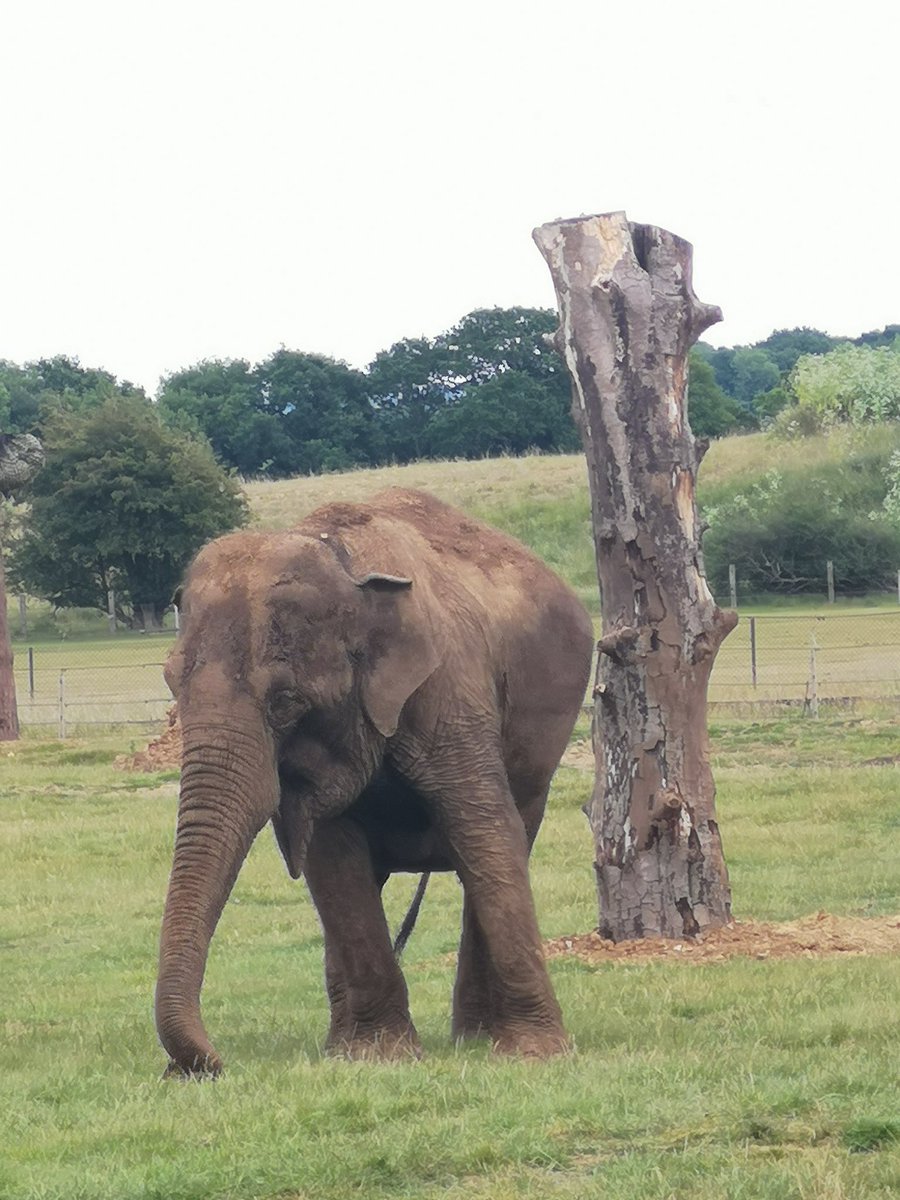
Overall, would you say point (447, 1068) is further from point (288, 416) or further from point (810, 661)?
point (288, 416)

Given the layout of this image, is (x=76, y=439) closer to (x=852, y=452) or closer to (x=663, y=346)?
(x=852, y=452)

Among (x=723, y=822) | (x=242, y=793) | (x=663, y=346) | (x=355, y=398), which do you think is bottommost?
(x=723, y=822)

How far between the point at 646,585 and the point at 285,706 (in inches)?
212

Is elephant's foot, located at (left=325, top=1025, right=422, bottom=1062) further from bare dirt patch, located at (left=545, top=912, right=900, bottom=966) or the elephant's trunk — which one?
bare dirt patch, located at (left=545, top=912, right=900, bottom=966)

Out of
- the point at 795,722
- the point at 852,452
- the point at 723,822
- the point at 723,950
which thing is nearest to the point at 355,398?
the point at 852,452

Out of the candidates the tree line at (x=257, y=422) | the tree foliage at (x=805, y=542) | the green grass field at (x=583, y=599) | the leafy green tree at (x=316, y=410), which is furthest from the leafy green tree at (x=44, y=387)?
the tree foliage at (x=805, y=542)

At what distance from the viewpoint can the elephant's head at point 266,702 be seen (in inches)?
338

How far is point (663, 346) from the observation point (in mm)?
14039

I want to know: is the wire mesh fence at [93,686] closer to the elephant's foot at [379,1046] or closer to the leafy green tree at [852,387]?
the elephant's foot at [379,1046]

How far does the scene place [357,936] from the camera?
9.98 m

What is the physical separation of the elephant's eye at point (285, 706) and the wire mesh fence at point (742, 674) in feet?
77.2

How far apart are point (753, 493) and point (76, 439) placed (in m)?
23.2

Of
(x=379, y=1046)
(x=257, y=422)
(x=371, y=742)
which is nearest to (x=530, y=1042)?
(x=379, y=1046)

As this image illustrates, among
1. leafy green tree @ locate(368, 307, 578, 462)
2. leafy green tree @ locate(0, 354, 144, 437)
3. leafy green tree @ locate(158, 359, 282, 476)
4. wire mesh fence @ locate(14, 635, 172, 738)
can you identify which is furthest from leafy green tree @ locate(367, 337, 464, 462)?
wire mesh fence @ locate(14, 635, 172, 738)
